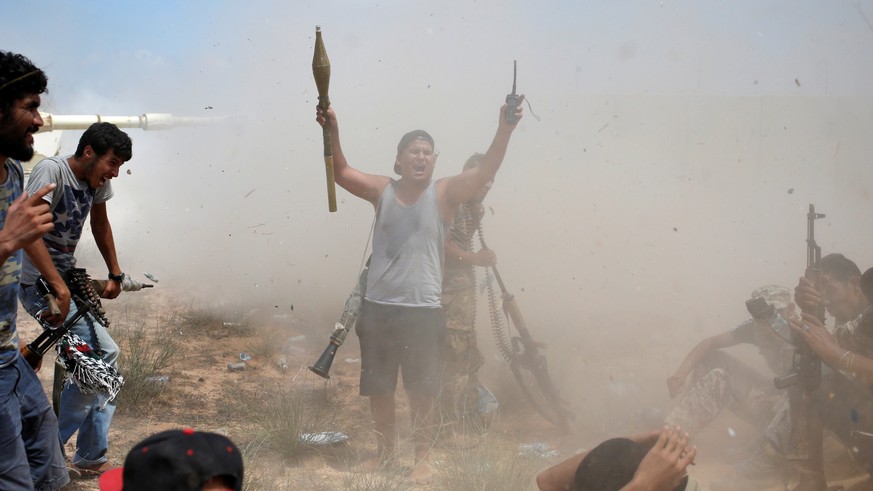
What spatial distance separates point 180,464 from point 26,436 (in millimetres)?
1409

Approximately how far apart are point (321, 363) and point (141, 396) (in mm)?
1651

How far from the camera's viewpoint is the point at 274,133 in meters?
11.4

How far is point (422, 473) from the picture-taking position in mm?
4250

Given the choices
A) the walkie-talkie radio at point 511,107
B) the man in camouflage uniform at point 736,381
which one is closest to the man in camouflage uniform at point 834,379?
the man in camouflage uniform at point 736,381

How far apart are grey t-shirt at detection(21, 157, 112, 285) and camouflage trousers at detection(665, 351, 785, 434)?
11.7 feet

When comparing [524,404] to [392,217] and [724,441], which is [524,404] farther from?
[392,217]

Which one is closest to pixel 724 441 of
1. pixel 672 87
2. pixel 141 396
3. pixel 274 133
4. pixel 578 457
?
pixel 578 457

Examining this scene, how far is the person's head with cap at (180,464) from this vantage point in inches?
55.7

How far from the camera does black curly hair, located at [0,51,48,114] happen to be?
90.9 inches

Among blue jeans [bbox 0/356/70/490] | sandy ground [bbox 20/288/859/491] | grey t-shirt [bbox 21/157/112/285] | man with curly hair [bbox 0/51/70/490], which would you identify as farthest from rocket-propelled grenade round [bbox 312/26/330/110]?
sandy ground [bbox 20/288/859/491]

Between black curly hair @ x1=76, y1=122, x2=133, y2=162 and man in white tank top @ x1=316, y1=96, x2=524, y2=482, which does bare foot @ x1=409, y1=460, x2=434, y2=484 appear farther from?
black curly hair @ x1=76, y1=122, x2=133, y2=162

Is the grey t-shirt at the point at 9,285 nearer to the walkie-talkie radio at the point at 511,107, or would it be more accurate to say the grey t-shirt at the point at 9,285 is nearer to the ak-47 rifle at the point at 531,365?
the walkie-talkie radio at the point at 511,107

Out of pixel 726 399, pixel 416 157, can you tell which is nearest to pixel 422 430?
pixel 416 157

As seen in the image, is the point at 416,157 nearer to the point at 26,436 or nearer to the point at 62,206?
the point at 62,206
